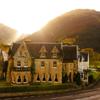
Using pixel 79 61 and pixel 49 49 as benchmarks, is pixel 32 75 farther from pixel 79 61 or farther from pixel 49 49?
pixel 79 61

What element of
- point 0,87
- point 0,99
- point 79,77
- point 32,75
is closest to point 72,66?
point 79,77

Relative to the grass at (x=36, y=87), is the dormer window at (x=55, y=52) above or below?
above

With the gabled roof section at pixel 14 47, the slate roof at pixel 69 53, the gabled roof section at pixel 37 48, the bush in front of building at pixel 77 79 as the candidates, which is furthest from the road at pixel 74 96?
the gabled roof section at pixel 14 47

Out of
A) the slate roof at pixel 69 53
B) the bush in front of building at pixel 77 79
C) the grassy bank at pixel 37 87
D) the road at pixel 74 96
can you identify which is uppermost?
the slate roof at pixel 69 53

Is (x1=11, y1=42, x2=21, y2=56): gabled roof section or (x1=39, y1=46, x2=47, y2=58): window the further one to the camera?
(x1=39, y1=46, x2=47, y2=58): window

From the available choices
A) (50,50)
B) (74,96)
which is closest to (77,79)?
(50,50)

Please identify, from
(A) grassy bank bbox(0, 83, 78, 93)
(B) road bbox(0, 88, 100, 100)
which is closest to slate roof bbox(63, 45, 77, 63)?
(A) grassy bank bbox(0, 83, 78, 93)

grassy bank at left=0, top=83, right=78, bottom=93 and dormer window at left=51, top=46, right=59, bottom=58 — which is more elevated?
dormer window at left=51, top=46, right=59, bottom=58

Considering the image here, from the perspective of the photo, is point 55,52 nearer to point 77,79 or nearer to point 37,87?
point 77,79

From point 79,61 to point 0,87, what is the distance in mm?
34957

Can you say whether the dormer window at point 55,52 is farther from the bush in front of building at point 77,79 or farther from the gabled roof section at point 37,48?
the bush in front of building at point 77,79

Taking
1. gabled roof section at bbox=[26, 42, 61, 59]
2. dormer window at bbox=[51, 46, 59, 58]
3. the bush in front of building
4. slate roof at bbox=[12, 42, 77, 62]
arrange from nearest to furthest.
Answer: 1. slate roof at bbox=[12, 42, 77, 62]
2. gabled roof section at bbox=[26, 42, 61, 59]
3. dormer window at bbox=[51, 46, 59, 58]
4. the bush in front of building

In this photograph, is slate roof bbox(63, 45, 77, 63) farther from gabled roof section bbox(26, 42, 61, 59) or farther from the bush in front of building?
the bush in front of building

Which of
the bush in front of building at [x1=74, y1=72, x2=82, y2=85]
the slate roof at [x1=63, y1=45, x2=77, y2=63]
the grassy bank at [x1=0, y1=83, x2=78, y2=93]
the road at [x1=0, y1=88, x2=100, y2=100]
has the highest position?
the slate roof at [x1=63, y1=45, x2=77, y2=63]
